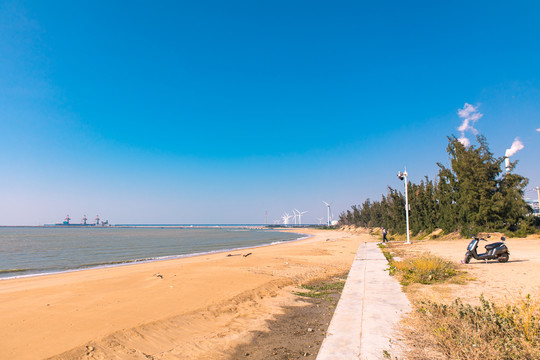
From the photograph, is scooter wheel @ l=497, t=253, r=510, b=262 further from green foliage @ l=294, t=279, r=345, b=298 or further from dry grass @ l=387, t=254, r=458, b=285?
green foliage @ l=294, t=279, r=345, b=298

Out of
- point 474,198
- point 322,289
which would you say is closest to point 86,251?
point 322,289

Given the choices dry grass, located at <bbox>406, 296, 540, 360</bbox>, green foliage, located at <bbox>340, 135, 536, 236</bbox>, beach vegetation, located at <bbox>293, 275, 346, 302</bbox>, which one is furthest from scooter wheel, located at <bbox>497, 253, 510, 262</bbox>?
green foliage, located at <bbox>340, 135, 536, 236</bbox>

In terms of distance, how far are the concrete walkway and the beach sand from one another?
2.02m

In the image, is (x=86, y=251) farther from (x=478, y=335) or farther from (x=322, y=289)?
(x=478, y=335)

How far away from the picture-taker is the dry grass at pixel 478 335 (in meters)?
3.62

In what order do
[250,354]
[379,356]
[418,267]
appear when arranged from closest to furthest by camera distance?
[379,356] < [250,354] < [418,267]

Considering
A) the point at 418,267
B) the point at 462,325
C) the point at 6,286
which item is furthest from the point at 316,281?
the point at 6,286

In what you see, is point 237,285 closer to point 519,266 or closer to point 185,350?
point 185,350

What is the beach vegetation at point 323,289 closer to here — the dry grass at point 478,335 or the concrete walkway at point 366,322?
the concrete walkway at point 366,322

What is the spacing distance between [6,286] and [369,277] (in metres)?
16.0

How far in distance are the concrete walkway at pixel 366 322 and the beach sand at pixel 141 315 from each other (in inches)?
79.6

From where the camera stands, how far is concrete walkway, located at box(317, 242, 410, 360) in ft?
14.2

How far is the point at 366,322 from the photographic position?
5613 mm

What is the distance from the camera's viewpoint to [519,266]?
1196 cm
